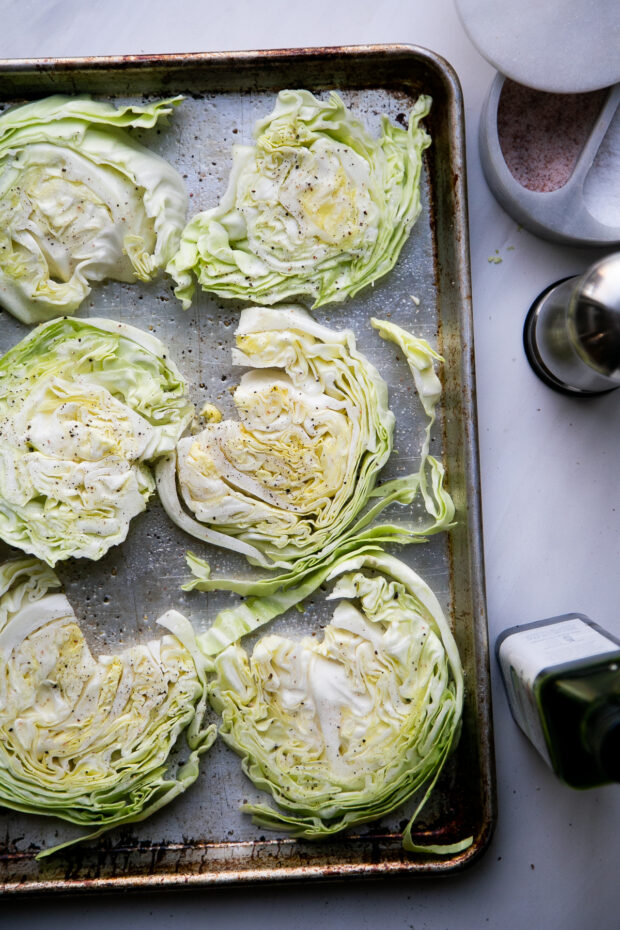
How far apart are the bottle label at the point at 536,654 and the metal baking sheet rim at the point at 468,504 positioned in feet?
0.18

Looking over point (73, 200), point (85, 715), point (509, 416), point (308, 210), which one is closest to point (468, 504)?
point (509, 416)

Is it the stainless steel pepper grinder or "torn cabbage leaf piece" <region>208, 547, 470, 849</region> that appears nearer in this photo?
the stainless steel pepper grinder

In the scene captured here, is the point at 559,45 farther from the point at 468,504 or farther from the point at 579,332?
the point at 468,504

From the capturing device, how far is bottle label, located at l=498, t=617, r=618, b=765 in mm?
1176

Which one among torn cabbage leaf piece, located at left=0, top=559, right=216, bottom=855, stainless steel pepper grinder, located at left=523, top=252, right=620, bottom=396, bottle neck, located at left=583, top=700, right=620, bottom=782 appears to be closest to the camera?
bottle neck, located at left=583, top=700, right=620, bottom=782

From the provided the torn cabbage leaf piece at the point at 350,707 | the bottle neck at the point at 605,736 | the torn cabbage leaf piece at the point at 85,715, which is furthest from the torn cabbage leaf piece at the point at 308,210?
the bottle neck at the point at 605,736

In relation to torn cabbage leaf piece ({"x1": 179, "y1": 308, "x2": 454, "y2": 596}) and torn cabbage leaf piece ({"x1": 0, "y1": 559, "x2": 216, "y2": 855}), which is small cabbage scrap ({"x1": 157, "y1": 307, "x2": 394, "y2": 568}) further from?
torn cabbage leaf piece ({"x1": 0, "y1": 559, "x2": 216, "y2": 855})

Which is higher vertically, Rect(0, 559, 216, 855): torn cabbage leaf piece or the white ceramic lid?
the white ceramic lid

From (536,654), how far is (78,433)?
85 centimetres

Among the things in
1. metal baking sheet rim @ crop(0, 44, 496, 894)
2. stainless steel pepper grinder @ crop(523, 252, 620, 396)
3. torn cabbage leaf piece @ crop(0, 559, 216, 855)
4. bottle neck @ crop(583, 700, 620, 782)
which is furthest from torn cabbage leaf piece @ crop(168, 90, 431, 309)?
bottle neck @ crop(583, 700, 620, 782)

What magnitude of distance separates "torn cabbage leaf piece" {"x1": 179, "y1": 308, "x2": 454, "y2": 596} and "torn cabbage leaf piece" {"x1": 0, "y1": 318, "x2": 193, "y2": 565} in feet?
0.27

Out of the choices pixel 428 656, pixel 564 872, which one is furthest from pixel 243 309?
pixel 564 872

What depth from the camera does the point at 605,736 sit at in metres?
1.06

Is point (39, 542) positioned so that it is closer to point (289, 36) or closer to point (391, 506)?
point (391, 506)
